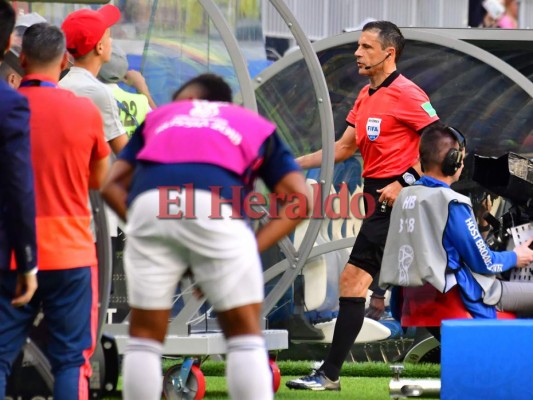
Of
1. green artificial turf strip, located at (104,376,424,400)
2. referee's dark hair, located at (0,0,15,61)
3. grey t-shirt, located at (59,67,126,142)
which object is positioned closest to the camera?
referee's dark hair, located at (0,0,15,61)

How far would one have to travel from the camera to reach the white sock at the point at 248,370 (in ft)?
15.5

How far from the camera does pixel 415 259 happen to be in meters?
6.84

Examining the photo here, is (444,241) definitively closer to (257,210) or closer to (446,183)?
(446,183)

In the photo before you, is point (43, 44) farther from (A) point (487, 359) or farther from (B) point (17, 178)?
(A) point (487, 359)

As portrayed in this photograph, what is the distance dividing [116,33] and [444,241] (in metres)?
2.07

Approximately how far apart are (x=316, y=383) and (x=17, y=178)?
9.77 feet

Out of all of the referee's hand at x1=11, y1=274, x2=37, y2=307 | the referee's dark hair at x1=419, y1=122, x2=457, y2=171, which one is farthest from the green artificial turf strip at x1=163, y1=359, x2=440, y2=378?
the referee's hand at x1=11, y1=274, x2=37, y2=307

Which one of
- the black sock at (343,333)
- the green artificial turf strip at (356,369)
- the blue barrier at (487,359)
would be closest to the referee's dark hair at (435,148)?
the blue barrier at (487,359)

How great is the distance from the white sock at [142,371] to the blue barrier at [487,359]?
6.12ft

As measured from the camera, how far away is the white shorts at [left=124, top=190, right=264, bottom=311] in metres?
4.72

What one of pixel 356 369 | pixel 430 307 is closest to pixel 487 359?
pixel 430 307

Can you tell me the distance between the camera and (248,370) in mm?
4738

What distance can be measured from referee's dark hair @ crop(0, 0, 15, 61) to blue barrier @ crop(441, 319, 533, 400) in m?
2.25

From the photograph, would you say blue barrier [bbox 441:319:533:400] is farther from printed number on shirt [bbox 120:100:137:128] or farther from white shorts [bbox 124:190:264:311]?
printed number on shirt [bbox 120:100:137:128]
